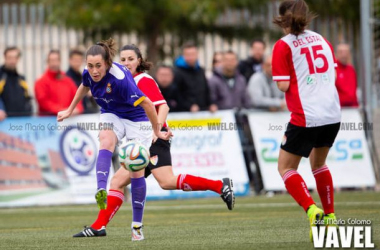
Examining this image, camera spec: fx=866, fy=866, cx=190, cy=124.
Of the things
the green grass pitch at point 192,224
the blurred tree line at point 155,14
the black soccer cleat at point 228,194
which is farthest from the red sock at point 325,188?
the blurred tree line at point 155,14

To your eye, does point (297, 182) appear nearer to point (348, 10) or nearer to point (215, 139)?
point (215, 139)

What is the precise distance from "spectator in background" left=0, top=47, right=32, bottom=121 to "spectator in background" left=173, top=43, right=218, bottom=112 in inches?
97.3

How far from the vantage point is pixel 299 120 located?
7684 millimetres

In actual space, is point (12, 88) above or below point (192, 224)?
above

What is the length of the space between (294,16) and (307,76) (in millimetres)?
541

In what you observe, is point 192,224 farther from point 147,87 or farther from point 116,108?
point 116,108

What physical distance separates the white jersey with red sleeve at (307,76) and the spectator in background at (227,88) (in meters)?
6.80

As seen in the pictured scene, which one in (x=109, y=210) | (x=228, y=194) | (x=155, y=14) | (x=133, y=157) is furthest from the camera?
(x=155, y=14)

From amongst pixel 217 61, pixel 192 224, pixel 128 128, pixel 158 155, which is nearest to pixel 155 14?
pixel 217 61

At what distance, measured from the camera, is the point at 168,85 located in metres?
14.1

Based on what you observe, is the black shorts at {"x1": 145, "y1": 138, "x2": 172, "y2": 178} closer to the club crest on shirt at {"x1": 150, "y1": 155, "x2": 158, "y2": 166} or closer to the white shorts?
the club crest on shirt at {"x1": 150, "y1": 155, "x2": 158, "y2": 166}

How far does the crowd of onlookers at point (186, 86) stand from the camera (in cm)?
1377

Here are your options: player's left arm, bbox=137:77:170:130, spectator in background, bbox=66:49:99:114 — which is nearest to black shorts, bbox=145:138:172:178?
player's left arm, bbox=137:77:170:130

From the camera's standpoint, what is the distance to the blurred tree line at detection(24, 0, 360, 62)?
59.0 feet
